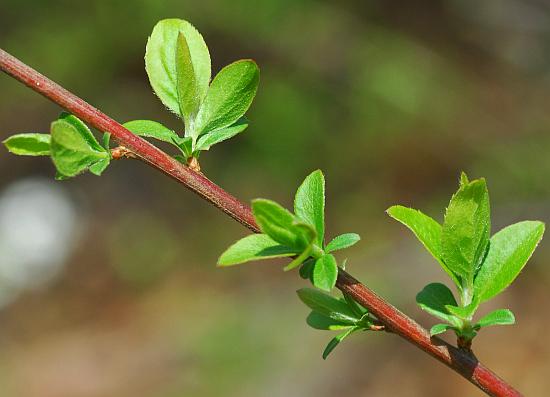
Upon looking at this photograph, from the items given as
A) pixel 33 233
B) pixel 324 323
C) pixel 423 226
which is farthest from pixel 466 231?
pixel 33 233

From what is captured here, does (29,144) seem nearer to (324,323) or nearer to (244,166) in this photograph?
(324,323)

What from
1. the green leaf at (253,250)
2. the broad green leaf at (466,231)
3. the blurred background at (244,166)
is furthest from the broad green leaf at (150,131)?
the blurred background at (244,166)

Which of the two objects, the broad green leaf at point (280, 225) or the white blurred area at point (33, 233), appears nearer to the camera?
the broad green leaf at point (280, 225)

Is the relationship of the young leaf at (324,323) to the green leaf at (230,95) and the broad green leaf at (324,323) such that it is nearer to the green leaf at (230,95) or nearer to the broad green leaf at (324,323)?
the broad green leaf at (324,323)

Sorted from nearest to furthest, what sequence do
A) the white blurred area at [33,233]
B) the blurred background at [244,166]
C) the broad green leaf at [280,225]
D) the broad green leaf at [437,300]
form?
1. the broad green leaf at [280,225]
2. the broad green leaf at [437,300]
3. the blurred background at [244,166]
4. the white blurred area at [33,233]

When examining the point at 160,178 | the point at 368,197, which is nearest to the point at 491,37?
the point at 368,197

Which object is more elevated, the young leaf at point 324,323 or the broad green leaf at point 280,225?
the broad green leaf at point 280,225

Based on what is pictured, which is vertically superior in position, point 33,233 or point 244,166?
point 244,166

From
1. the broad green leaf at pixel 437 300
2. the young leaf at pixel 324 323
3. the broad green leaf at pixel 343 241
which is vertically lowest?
the young leaf at pixel 324 323
